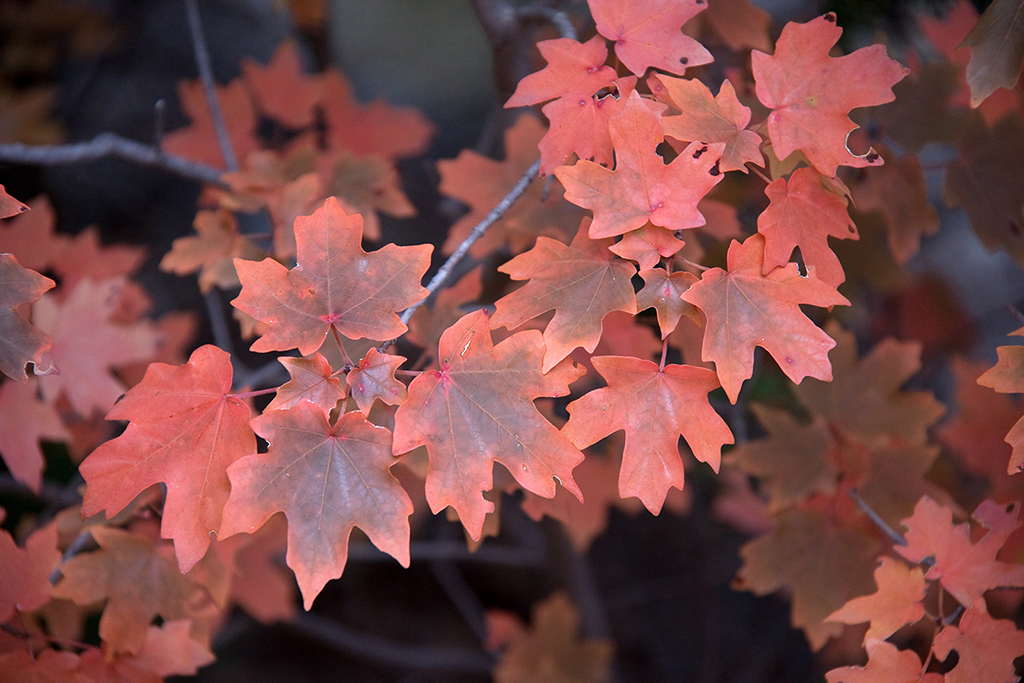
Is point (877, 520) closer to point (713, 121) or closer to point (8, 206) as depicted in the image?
point (713, 121)

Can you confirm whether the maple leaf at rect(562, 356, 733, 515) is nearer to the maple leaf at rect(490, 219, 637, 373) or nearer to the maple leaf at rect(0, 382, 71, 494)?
the maple leaf at rect(490, 219, 637, 373)

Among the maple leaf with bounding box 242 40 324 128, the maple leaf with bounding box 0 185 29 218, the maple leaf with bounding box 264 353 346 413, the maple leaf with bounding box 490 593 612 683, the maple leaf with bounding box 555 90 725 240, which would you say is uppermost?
the maple leaf with bounding box 555 90 725 240

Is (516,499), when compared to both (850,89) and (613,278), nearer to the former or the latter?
(613,278)

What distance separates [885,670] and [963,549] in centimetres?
21

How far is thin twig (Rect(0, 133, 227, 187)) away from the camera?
3.98ft

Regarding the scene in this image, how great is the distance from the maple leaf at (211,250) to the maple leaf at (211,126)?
52 centimetres

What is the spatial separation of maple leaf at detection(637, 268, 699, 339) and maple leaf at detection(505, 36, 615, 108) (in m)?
0.28

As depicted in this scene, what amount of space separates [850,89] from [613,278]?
415mm

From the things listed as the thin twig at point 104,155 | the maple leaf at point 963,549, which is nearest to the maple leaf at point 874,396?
the maple leaf at point 963,549

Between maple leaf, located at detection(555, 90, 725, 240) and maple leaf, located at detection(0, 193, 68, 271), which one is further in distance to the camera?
maple leaf, located at detection(0, 193, 68, 271)

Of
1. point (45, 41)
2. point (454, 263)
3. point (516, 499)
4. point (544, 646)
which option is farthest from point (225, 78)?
point (544, 646)

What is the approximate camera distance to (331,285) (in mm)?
802

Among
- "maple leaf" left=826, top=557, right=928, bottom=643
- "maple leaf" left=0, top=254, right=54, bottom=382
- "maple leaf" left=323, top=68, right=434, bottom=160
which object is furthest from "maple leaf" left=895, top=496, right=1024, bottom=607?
"maple leaf" left=323, top=68, right=434, bottom=160

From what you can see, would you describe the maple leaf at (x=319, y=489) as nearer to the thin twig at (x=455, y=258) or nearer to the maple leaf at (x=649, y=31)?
the thin twig at (x=455, y=258)
